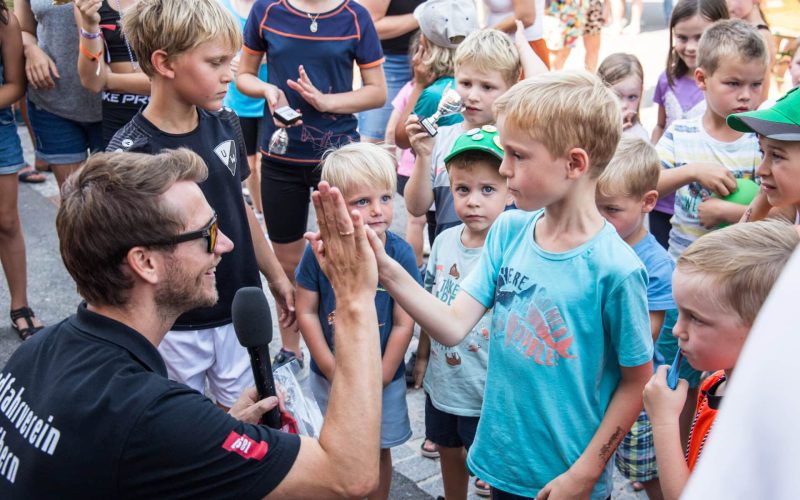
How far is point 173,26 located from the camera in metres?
3.04

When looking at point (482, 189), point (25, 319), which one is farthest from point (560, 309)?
point (25, 319)

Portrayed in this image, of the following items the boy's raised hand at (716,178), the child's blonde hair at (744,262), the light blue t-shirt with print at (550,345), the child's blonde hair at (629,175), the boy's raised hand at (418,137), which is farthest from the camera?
the boy's raised hand at (418,137)

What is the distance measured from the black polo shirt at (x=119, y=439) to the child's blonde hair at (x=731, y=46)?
2735mm

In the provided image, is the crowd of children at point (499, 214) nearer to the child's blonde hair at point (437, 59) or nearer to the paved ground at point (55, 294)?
the child's blonde hair at point (437, 59)

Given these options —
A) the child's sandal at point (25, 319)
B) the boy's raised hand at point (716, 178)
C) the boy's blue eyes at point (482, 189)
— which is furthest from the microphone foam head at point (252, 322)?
the child's sandal at point (25, 319)

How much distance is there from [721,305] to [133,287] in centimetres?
143

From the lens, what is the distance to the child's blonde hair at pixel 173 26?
305 centimetres

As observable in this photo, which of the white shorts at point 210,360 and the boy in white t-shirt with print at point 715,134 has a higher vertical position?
the boy in white t-shirt with print at point 715,134

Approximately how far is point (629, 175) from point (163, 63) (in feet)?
5.88

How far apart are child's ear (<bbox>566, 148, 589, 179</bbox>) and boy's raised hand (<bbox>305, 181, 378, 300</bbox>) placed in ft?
2.02

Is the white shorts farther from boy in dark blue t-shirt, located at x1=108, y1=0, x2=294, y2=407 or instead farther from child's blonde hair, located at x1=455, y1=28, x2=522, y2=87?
child's blonde hair, located at x1=455, y1=28, x2=522, y2=87

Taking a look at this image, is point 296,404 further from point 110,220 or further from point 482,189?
point 482,189

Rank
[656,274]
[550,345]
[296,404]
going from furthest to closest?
1. [656,274]
2. [296,404]
3. [550,345]

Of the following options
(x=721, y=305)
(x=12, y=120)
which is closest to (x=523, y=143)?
(x=721, y=305)
